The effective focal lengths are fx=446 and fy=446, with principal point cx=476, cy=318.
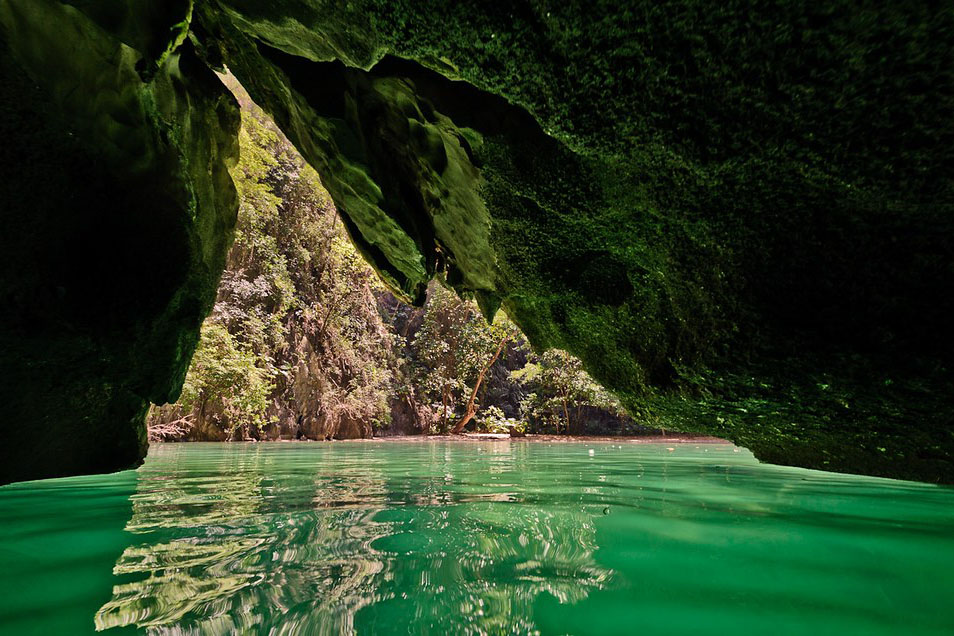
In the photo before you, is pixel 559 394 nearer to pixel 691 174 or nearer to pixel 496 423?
pixel 496 423

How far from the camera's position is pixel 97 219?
294 cm

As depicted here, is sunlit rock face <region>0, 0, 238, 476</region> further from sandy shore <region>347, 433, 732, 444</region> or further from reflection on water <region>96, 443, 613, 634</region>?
sandy shore <region>347, 433, 732, 444</region>

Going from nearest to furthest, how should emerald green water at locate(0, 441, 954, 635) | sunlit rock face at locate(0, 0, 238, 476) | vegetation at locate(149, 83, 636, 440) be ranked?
emerald green water at locate(0, 441, 954, 635) → sunlit rock face at locate(0, 0, 238, 476) → vegetation at locate(149, 83, 636, 440)

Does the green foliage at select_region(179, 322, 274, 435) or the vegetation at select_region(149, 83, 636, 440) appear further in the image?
the vegetation at select_region(149, 83, 636, 440)

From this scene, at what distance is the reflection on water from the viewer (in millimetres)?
1125

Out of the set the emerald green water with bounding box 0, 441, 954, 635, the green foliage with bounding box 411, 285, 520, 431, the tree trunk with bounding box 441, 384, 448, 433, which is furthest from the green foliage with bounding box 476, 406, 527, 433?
the emerald green water with bounding box 0, 441, 954, 635

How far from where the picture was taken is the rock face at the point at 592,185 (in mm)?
1510

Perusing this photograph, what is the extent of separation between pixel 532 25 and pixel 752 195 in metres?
1.19

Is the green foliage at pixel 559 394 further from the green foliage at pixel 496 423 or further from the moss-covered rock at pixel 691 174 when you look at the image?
the moss-covered rock at pixel 691 174

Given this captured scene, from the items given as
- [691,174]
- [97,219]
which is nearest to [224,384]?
[97,219]

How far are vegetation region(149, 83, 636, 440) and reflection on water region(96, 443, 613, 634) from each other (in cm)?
733

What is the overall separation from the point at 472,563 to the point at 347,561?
43 cm

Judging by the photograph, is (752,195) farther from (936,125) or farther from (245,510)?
(245,510)

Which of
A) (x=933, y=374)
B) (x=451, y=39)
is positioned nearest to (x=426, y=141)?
(x=451, y=39)
